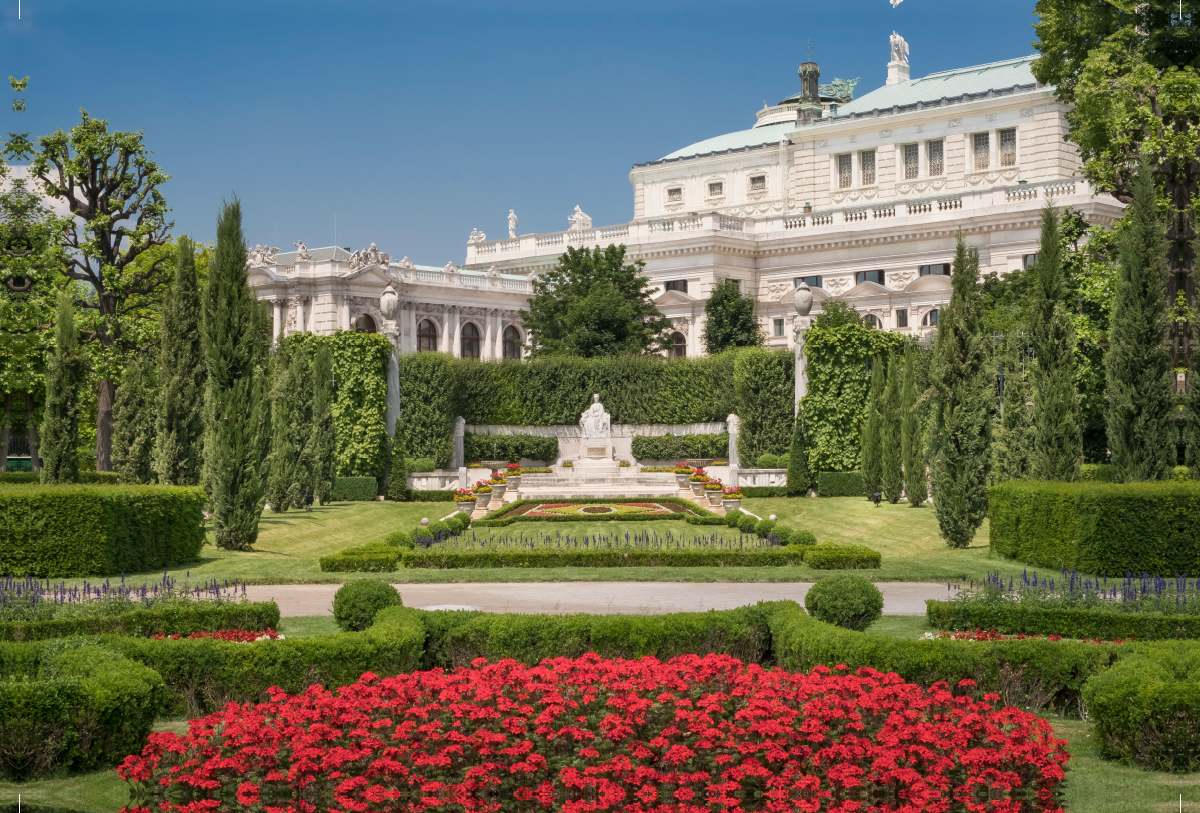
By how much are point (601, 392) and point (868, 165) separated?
2675 centimetres

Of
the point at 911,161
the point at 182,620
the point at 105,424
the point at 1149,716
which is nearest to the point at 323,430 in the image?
the point at 105,424

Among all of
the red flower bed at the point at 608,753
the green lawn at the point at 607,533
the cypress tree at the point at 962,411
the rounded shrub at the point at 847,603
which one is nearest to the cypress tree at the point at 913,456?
the green lawn at the point at 607,533

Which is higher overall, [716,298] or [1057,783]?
[716,298]

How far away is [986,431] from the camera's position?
23.4m

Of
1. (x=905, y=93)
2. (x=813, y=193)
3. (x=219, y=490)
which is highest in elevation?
(x=905, y=93)

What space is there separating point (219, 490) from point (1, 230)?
1951 cm

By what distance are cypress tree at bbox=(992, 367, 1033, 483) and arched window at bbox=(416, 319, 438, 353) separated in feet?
158

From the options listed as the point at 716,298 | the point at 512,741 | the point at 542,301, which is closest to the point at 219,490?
the point at 512,741

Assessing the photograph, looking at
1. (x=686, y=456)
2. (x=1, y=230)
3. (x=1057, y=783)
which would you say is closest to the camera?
(x=1057, y=783)

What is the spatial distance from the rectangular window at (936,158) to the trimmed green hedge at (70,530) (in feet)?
179

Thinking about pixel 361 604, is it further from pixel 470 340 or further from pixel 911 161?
pixel 911 161

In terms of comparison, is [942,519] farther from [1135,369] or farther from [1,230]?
[1,230]

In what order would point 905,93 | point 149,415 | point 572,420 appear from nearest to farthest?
point 149,415 < point 572,420 < point 905,93

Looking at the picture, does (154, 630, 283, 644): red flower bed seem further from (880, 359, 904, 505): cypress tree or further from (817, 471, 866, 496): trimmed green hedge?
(817, 471, 866, 496): trimmed green hedge
